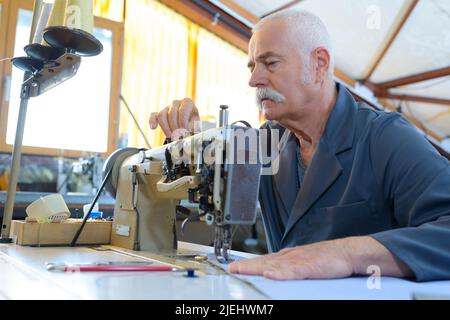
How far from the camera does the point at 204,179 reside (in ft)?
3.77

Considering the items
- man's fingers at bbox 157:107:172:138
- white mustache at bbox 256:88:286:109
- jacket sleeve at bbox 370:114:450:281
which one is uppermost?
white mustache at bbox 256:88:286:109

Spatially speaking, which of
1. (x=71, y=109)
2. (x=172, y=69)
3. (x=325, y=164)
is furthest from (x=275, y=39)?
(x=172, y=69)

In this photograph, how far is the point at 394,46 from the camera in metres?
4.26

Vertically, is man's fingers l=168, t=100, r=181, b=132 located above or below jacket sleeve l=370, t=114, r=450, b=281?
above

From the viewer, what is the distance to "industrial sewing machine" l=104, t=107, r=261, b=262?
1.10m

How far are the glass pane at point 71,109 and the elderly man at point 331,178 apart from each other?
2205 millimetres

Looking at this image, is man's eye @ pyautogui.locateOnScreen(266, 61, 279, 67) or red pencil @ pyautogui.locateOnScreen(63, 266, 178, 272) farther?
man's eye @ pyautogui.locateOnScreen(266, 61, 279, 67)

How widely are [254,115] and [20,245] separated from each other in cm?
364

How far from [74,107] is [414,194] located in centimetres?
320

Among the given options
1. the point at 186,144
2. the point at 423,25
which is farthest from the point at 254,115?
the point at 186,144

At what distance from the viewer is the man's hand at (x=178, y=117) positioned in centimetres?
166

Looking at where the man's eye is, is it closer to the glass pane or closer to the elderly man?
the elderly man

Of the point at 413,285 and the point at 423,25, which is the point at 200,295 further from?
the point at 423,25

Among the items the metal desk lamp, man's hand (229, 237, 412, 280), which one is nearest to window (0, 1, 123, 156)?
the metal desk lamp
